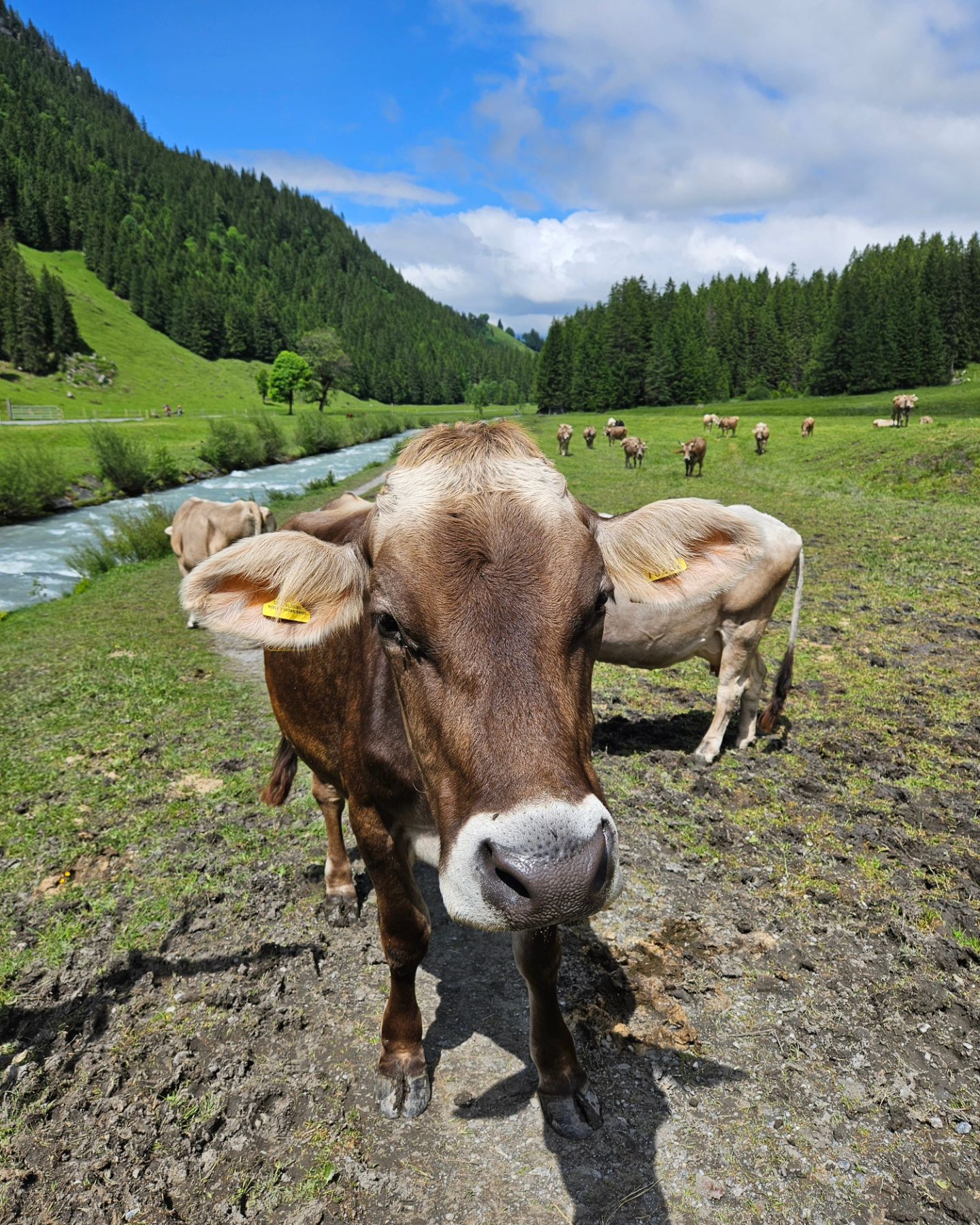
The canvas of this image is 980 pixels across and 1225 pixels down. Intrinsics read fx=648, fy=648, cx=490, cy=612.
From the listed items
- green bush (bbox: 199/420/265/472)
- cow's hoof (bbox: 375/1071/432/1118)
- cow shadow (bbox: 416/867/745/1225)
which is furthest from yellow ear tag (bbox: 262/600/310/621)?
green bush (bbox: 199/420/265/472)

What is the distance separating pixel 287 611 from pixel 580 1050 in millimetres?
2563

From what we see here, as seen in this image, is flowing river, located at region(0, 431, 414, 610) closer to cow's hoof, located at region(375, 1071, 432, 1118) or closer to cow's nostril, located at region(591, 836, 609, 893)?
cow's hoof, located at region(375, 1071, 432, 1118)

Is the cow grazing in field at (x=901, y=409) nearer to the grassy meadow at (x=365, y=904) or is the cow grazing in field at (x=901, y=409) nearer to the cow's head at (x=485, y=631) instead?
the grassy meadow at (x=365, y=904)

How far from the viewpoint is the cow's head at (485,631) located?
1.73 m

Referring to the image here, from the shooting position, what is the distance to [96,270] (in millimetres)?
117688

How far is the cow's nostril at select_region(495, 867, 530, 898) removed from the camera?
5.56 ft

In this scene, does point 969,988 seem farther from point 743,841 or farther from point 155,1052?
point 155,1052

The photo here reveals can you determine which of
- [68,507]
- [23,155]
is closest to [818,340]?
[68,507]

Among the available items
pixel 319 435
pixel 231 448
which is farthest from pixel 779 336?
pixel 231 448

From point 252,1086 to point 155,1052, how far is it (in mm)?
563

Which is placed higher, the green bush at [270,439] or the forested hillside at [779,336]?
the forested hillside at [779,336]

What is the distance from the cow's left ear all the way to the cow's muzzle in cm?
134

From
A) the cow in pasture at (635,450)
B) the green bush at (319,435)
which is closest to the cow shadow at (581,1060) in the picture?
the cow in pasture at (635,450)

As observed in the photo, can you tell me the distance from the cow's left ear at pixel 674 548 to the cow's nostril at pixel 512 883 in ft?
4.81
